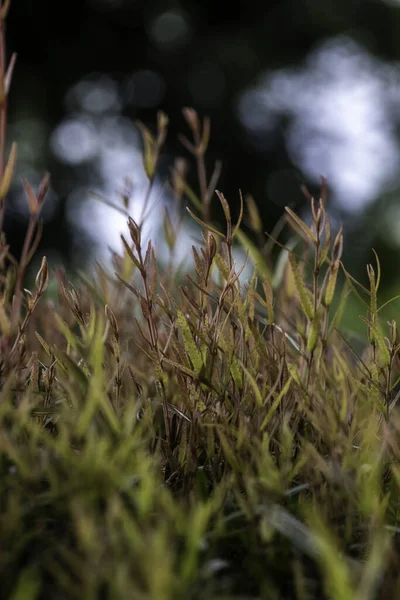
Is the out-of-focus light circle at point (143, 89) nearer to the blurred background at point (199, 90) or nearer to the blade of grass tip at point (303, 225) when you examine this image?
the blurred background at point (199, 90)

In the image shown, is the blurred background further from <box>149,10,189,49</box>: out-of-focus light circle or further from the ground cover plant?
the ground cover plant

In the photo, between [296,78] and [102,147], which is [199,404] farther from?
[296,78]

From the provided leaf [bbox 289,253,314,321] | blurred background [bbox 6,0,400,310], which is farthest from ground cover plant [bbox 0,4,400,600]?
blurred background [bbox 6,0,400,310]

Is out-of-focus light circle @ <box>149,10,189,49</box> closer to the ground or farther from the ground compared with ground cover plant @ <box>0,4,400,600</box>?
farther from the ground

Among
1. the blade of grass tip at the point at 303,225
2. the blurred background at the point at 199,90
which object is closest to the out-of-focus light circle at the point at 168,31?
the blurred background at the point at 199,90

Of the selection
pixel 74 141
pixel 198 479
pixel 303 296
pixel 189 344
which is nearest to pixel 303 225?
pixel 303 296

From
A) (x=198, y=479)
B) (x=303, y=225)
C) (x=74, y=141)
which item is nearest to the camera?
(x=198, y=479)

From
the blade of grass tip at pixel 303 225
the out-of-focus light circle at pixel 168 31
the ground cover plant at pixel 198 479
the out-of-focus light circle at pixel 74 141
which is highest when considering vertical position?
the out-of-focus light circle at pixel 168 31

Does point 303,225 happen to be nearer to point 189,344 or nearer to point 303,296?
point 303,296

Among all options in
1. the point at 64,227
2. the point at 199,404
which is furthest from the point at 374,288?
the point at 64,227
